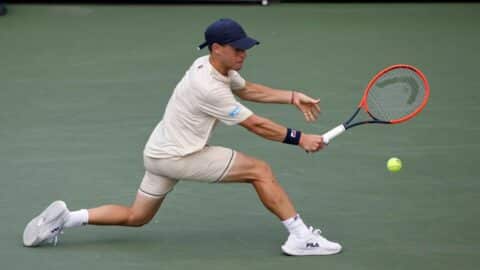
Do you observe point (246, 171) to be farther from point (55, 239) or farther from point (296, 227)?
point (55, 239)

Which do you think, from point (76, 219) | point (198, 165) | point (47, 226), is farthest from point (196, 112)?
point (47, 226)

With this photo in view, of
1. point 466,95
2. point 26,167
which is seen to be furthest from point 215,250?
point 466,95

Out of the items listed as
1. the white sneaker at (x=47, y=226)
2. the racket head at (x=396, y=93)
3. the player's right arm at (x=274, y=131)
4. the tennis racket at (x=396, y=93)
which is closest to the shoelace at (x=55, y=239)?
the white sneaker at (x=47, y=226)

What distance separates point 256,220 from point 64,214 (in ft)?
4.41

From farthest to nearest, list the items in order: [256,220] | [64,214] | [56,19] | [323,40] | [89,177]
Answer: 1. [56,19]
2. [323,40]
3. [89,177]
4. [256,220]
5. [64,214]

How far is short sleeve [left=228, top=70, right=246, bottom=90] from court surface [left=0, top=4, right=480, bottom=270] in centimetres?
98

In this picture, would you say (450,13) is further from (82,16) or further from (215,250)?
(215,250)

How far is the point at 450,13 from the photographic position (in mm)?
14016

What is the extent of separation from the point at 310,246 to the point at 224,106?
3.42 feet

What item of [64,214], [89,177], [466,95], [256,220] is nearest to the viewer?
[64,214]

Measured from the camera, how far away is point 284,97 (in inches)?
284

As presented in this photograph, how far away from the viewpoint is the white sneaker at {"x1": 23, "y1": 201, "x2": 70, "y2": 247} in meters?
6.99

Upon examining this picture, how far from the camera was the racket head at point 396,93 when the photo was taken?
7250mm

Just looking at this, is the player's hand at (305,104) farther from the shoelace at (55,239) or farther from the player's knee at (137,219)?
the shoelace at (55,239)
